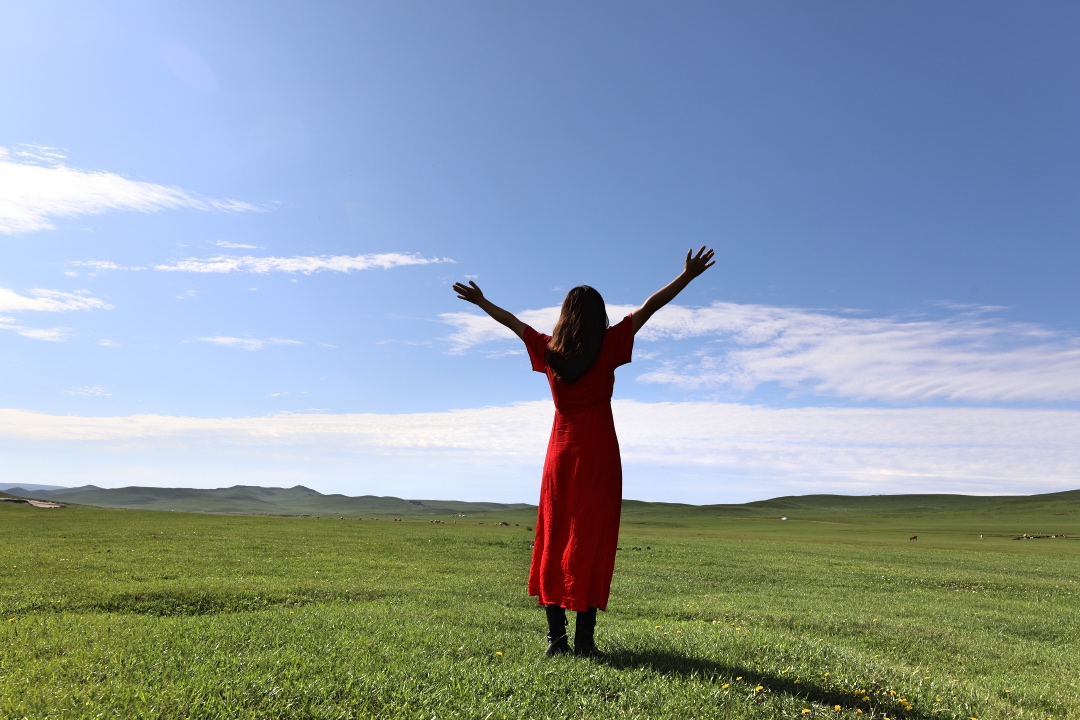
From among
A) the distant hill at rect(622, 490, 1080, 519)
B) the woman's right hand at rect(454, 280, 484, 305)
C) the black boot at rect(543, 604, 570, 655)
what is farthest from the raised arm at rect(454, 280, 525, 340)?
the distant hill at rect(622, 490, 1080, 519)

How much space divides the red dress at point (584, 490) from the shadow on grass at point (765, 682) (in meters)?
Answer: 0.91

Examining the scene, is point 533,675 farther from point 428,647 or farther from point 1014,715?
point 1014,715

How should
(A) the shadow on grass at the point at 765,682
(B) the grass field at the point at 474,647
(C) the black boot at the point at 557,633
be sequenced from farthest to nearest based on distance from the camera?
(C) the black boot at the point at 557,633 < (A) the shadow on grass at the point at 765,682 < (B) the grass field at the point at 474,647

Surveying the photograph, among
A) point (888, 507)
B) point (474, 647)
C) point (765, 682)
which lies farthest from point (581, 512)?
point (888, 507)

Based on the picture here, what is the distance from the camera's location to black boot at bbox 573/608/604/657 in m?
6.74

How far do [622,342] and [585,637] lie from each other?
3142mm

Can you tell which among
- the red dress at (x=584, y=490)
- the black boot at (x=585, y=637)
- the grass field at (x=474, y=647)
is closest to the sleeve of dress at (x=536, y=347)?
the red dress at (x=584, y=490)

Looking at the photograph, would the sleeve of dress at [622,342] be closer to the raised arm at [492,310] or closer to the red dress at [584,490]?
the red dress at [584,490]

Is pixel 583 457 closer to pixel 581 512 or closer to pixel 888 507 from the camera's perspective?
pixel 581 512

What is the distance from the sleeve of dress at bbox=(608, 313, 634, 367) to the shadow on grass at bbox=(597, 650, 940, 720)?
121 inches

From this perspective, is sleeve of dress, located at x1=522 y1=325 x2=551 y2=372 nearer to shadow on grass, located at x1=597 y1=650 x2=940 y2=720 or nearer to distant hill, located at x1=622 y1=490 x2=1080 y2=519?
shadow on grass, located at x1=597 y1=650 x2=940 y2=720

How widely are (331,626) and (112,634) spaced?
7.72 ft

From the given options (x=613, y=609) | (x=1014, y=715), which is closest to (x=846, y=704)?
(x=1014, y=715)

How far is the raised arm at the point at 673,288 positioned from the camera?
656cm
